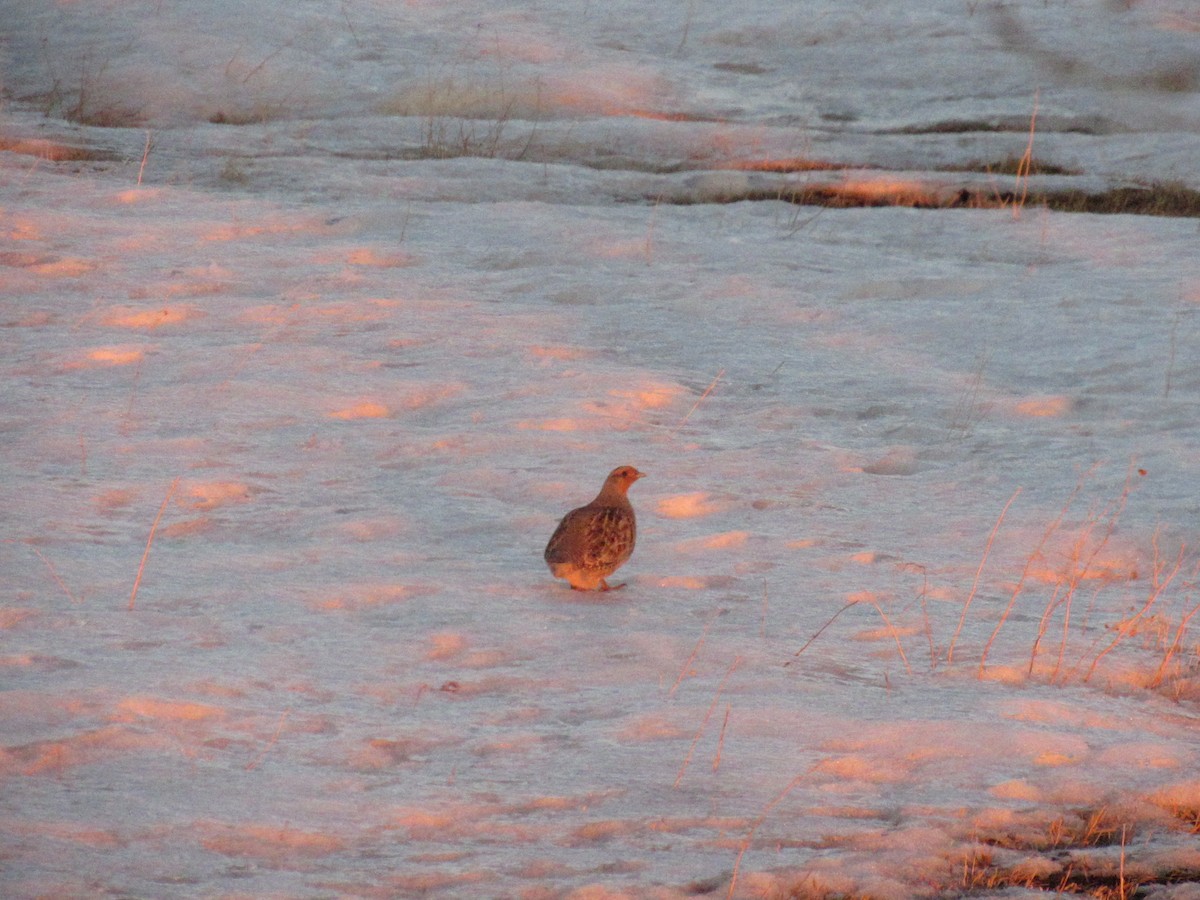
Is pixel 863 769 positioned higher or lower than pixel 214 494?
higher

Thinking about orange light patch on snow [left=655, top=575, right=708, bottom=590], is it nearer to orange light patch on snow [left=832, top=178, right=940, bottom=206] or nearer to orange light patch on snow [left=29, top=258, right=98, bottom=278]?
orange light patch on snow [left=29, top=258, right=98, bottom=278]

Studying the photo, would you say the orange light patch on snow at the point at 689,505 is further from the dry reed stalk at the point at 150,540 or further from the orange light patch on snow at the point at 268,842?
the orange light patch on snow at the point at 268,842

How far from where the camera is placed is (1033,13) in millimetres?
15430

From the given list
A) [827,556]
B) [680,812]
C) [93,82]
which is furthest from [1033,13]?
[680,812]

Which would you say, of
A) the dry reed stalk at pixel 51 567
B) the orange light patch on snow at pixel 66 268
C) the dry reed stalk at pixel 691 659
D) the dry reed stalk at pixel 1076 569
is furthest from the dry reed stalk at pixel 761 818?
the orange light patch on snow at pixel 66 268

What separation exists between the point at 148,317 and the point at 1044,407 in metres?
5.20

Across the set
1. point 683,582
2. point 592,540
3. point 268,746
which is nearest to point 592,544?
point 592,540

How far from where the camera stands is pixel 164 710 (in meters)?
3.86

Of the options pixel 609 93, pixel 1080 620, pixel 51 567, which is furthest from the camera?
pixel 609 93

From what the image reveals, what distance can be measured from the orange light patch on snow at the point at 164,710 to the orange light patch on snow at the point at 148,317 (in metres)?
4.54

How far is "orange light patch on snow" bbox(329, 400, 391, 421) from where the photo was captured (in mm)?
6930

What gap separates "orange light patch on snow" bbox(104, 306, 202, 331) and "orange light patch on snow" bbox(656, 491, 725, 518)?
11.7 feet

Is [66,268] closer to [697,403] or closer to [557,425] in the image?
[557,425]

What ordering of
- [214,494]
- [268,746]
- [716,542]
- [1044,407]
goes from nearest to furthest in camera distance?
1. [268,746]
2. [716,542]
3. [214,494]
4. [1044,407]
